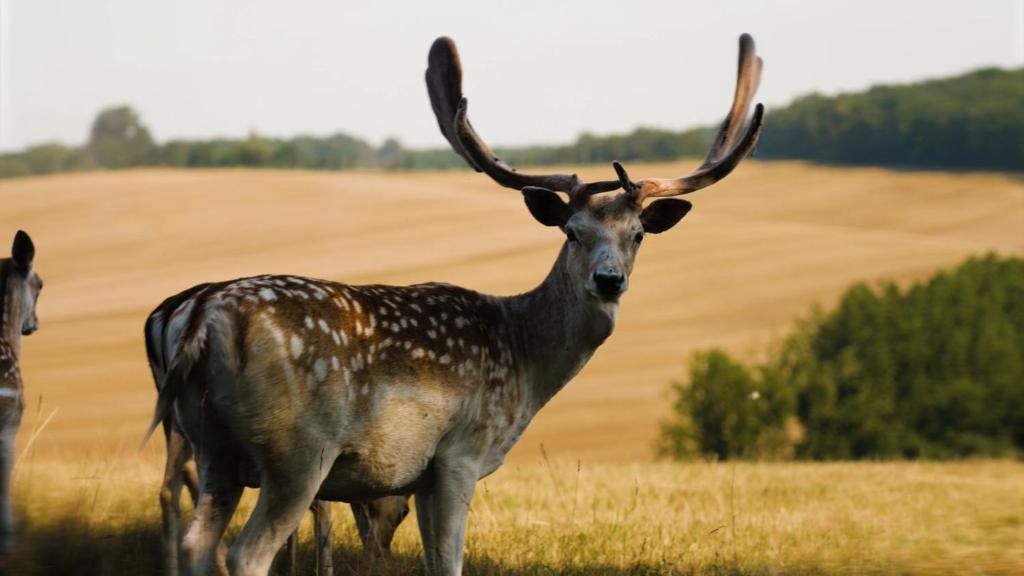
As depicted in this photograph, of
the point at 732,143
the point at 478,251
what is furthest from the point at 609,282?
the point at 478,251

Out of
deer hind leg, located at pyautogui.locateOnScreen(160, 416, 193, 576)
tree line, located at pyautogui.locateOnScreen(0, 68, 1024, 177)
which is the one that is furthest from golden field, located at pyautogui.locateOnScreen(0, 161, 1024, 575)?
tree line, located at pyautogui.locateOnScreen(0, 68, 1024, 177)

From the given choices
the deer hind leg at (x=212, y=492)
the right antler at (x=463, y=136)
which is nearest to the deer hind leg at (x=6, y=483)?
the deer hind leg at (x=212, y=492)

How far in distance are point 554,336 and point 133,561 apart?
9.79 ft

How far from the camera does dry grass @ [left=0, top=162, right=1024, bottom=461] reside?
1786 inches

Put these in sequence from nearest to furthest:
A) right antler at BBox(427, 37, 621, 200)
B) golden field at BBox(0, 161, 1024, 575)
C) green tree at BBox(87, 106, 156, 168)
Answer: right antler at BBox(427, 37, 621, 200) < golden field at BBox(0, 161, 1024, 575) < green tree at BBox(87, 106, 156, 168)

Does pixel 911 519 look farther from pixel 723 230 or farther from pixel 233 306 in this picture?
pixel 723 230

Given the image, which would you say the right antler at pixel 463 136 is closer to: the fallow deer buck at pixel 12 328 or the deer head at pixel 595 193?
the deer head at pixel 595 193

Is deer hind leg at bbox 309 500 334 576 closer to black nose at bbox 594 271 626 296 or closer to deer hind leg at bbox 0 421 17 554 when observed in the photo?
deer hind leg at bbox 0 421 17 554

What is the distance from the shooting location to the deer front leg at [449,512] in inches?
238

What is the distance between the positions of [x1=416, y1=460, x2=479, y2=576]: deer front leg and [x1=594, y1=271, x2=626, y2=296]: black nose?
1177 millimetres

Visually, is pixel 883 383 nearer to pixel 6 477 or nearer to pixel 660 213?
pixel 660 213

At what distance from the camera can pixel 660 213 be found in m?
6.93

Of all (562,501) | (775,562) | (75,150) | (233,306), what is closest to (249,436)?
(233,306)

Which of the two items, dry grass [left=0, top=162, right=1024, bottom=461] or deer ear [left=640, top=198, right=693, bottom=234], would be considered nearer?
deer ear [left=640, top=198, right=693, bottom=234]
